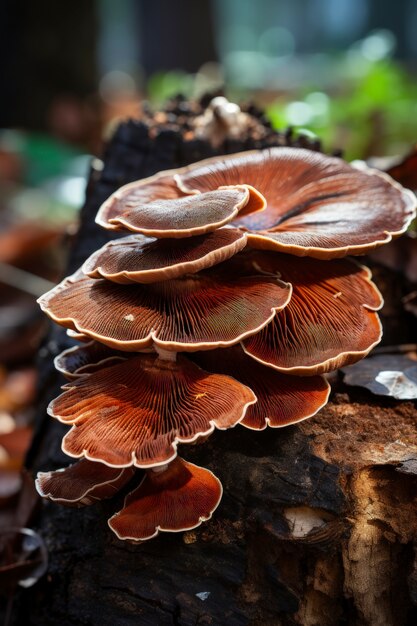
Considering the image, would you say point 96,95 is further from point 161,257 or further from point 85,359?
point 161,257

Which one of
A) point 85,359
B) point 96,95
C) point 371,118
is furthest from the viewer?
point 96,95

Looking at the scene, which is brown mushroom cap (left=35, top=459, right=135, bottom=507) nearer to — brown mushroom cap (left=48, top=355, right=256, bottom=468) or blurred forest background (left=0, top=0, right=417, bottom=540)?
brown mushroom cap (left=48, top=355, right=256, bottom=468)

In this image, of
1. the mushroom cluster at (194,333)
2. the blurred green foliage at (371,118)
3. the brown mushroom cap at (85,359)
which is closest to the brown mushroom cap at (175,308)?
the mushroom cluster at (194,333)

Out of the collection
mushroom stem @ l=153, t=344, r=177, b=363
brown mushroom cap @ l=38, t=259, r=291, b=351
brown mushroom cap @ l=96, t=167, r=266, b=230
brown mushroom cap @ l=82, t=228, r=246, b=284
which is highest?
brown mushroom cap @ l=96, t=167, r=266, b=230

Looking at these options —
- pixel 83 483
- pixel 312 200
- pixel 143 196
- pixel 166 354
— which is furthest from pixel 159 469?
pixel 312 200

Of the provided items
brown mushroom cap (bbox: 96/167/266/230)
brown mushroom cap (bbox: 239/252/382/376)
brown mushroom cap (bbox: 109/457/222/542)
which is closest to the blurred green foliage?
brown mushroom cap (bbox: 96/167/266/230)

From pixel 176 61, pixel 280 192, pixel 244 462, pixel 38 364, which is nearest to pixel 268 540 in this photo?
pixel 244 462

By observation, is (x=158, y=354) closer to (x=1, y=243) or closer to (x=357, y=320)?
(x=357, y=320)

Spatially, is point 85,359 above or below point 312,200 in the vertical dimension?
below
